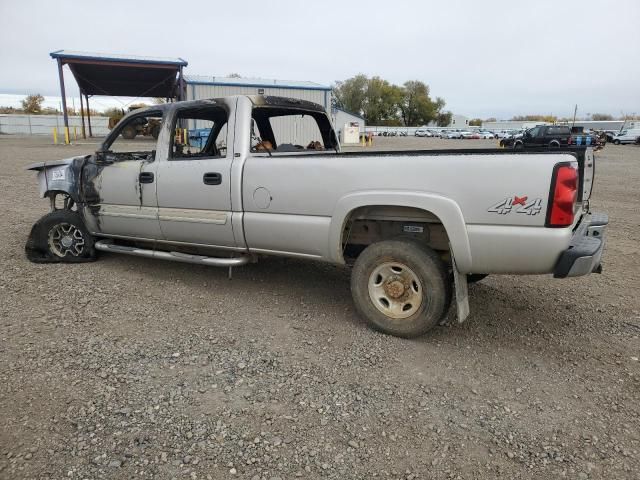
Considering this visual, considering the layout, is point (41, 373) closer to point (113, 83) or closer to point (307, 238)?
point (307, 238)

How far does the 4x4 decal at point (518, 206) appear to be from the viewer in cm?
308

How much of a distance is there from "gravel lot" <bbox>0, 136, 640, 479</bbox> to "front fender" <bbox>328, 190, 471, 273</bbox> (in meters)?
0.82

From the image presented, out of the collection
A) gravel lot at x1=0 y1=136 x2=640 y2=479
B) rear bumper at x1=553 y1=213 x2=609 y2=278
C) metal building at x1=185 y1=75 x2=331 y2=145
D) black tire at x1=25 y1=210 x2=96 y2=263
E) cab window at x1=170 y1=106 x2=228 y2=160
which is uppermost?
metal building at x1=185 y1=75 x2=331 y2=145

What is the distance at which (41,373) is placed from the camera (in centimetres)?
317

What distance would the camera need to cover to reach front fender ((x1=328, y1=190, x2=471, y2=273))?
3.32 meters

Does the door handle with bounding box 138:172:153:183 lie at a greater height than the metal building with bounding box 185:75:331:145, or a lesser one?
lesser

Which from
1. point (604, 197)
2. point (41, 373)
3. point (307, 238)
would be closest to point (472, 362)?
point (307, 238)

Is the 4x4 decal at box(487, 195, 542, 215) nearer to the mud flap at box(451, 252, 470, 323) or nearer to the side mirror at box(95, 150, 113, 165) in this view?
the mud flap at box(451, 252, 470, 323)

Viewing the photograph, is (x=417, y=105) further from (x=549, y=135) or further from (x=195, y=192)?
(x=195, y=192)

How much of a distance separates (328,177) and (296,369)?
1485 mm

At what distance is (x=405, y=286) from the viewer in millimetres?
3705

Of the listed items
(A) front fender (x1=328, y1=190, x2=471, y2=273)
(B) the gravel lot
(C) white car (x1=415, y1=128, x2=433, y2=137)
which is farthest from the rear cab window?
(C) white car (x1=415, y1=128, x2=433, y2=137)

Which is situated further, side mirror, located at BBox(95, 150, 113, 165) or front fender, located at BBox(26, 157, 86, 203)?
front fender, located at BBox(26, 157, 86, 203)

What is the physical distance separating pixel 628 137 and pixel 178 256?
46890mm
